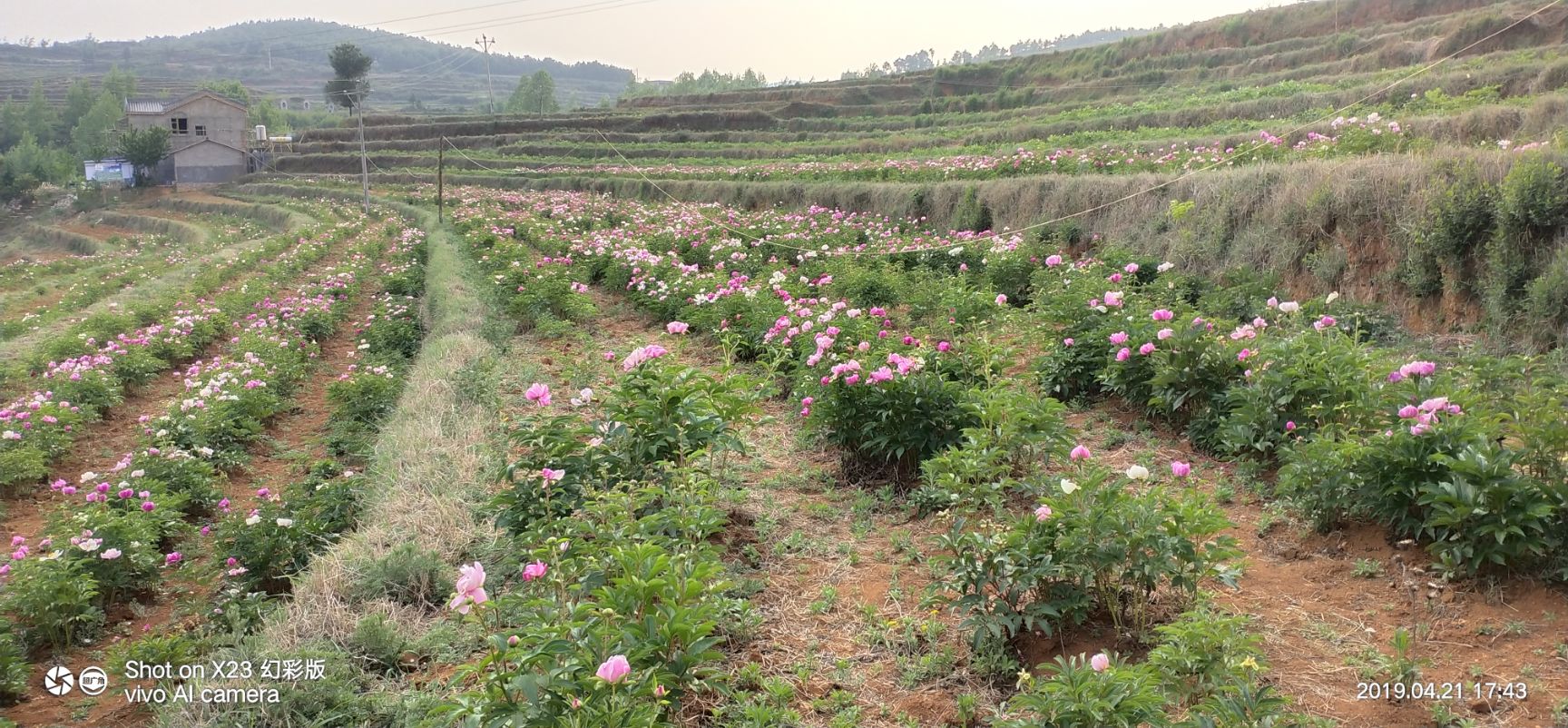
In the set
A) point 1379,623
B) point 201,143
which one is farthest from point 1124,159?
point 201,143

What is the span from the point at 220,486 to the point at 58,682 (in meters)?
2.69

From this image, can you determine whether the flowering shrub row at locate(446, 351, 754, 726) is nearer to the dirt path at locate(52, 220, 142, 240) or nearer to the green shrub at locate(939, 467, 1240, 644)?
the green shrub at locate(939, 467, 1240, 644)

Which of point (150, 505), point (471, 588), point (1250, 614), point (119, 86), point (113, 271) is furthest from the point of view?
point (119, 86)

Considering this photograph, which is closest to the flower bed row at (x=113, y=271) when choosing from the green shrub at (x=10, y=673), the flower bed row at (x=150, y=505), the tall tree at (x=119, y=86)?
Result: the flower bed row at (x=150, y=505)

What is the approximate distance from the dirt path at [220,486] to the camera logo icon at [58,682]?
4 centimetres

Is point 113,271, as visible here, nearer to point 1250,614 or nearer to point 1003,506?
point 1003,506

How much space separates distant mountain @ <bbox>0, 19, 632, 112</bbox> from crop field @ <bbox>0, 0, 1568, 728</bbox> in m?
103

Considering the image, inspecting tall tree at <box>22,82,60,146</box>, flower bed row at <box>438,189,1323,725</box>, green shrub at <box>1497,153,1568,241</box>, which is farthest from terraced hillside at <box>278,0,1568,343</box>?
tall tree at <box>22,82,60,146</box>

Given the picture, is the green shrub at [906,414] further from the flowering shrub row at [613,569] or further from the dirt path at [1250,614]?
the flowering shrub row at [613,569]

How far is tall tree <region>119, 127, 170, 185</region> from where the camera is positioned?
45656 mm

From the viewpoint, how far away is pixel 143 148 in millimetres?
45750

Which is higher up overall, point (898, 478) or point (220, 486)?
point (898, 478)

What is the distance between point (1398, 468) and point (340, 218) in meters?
27.9

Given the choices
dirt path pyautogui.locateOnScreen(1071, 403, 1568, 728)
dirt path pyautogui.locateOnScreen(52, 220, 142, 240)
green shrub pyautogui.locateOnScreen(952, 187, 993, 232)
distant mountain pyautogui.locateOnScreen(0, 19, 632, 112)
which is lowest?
dirt path pyautogui.locateOnScreen(52, 220, 142, 240)
